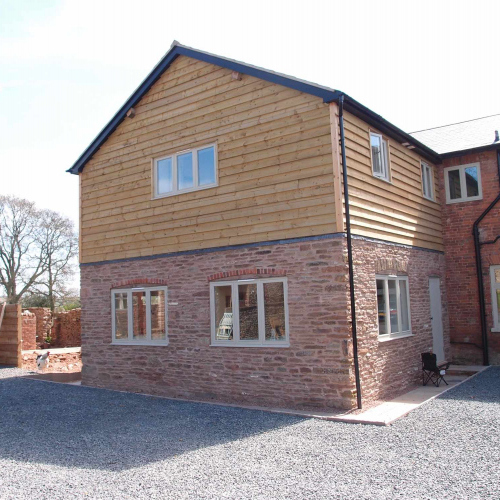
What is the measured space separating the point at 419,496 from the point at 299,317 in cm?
456

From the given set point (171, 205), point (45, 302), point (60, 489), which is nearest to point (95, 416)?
point (60, 489)

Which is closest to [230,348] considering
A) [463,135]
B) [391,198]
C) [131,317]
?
[131,317]

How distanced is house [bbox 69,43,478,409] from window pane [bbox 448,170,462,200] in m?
1.04

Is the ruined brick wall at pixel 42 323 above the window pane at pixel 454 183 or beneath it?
beneath

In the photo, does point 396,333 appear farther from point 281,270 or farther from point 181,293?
point 181,293

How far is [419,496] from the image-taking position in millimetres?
5152

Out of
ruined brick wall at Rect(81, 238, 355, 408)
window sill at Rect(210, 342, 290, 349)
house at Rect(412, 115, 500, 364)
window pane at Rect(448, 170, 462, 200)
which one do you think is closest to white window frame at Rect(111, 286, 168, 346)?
ruined brick wall at Rect(81, 238, 355, 408)

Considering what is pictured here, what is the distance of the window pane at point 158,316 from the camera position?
11.7 m

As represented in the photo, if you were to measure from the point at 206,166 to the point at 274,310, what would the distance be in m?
3.55

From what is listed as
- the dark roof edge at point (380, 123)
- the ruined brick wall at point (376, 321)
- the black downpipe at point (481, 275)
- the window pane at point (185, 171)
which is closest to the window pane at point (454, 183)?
the black downpipe at point (481, 275)

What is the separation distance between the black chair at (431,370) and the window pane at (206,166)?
19.8ft

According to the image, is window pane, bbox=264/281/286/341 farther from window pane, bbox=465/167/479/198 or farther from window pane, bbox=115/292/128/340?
window pane, bbox=465/167/479/198

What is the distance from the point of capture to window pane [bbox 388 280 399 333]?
35.9ft

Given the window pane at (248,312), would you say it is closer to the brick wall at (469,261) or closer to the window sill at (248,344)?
the window sill at (248,344)
